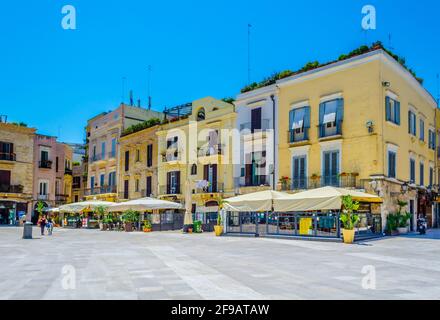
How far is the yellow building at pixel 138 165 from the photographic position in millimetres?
41219

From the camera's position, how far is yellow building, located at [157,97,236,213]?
33625mm

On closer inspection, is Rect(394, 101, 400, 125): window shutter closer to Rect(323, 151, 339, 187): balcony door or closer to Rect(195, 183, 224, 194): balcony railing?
Rect(323, 151, 339, 187): balcony door

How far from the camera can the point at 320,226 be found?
2175 centimetres

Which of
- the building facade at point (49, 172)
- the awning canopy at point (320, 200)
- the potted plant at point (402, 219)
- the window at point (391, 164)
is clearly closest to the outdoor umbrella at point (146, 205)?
the awning canopy at point (320, 200)

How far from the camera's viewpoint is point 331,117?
2644 cm

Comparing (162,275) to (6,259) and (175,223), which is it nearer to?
(6,259)

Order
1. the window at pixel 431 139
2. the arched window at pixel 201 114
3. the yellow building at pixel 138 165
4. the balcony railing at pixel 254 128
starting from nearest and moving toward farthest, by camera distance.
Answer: the balcony railing at pixel 254 128 < the window at pixel 431 139 < the arched window at pixel 201 114 < the yellow building at pixel 138 165

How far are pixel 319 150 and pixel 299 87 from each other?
4.55 meters

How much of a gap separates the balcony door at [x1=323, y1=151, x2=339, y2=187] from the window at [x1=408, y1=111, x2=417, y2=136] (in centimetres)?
556

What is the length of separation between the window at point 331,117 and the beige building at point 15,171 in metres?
34.5

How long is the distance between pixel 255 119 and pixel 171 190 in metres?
11.1

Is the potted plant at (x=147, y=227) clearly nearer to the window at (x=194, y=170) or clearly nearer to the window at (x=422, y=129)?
the window at (x=194, y=170)

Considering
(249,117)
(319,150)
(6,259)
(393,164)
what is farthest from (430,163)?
(6,259)

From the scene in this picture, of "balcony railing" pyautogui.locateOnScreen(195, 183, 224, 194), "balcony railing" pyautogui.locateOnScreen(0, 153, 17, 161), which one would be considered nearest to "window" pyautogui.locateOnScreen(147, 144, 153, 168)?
Answer: "balcony railing" pyautogui.locateOnScreen(195, 183, 224, 194)
